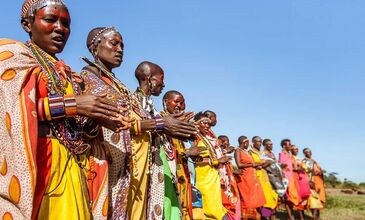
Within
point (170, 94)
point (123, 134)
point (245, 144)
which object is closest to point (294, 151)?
point (245, 144)

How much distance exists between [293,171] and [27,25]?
12301 mm

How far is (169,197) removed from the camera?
4.59 m

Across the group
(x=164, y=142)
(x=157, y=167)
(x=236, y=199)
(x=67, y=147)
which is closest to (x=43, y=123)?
(x=67, y=147)

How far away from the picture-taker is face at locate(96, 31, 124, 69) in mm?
4059

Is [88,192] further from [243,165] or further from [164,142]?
[243,165]

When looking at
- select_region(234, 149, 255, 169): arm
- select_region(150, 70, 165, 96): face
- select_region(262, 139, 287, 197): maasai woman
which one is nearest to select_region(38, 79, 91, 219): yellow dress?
select_region(150, 70, 165, 96): face

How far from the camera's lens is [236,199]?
8695mm

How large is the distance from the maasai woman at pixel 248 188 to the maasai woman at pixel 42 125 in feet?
30.0

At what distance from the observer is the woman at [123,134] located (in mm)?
3631

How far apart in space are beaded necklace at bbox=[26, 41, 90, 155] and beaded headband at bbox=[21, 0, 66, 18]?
0.19 meters

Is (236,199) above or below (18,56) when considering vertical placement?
below

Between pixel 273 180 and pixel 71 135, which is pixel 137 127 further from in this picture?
pixel 273 180

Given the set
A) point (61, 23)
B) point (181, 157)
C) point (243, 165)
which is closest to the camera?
point (61, 23)

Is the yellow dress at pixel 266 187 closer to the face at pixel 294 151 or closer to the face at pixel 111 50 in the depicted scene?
the face at pixel 294 151
